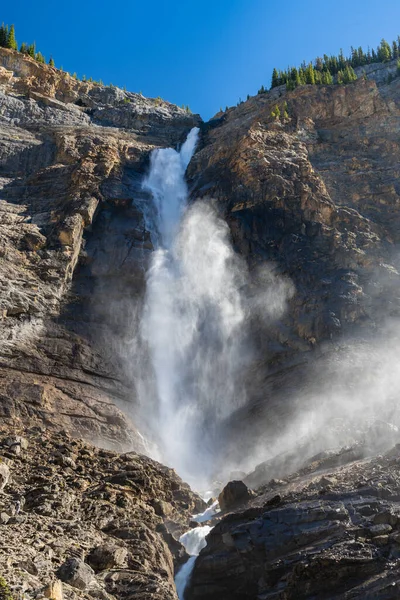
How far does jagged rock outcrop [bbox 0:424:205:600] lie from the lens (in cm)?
1499

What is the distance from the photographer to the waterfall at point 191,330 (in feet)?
115

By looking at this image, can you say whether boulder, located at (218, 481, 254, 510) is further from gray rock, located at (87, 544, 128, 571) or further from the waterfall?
gray rock, located at (87, 544, 128, 571)

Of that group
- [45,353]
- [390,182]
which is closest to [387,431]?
[45,353]

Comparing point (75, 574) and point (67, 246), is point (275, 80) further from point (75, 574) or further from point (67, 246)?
point (75, 574)

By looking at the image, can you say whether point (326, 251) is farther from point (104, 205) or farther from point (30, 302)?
point (30, 302)

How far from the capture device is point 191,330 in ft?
135

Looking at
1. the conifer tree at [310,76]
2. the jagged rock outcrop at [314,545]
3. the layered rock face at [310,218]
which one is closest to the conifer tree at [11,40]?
the layered rock face at [310,218]

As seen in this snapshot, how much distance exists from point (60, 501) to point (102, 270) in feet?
77.8

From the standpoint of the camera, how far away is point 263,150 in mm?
49406

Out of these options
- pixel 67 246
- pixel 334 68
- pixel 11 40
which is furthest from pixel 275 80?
pixel 67 246

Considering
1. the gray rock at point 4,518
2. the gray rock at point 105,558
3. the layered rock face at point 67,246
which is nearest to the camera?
the gray rock at point 105,558

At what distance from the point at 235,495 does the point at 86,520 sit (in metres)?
7.57

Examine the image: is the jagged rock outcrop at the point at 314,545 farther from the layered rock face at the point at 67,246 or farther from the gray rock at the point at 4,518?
the layered rock face at the point at 67,246

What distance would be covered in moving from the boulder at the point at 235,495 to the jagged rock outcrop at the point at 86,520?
178cm
